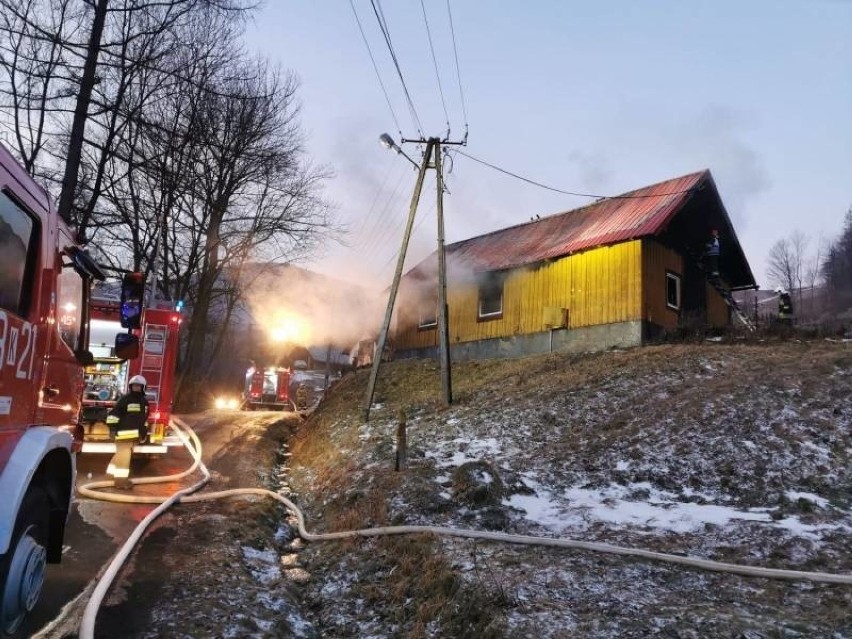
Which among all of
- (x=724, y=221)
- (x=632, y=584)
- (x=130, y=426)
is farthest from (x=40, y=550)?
(x=724, y=221)

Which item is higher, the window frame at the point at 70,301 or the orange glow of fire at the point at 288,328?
the orange glow of fire at the point at 288,328

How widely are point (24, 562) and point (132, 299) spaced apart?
2.15 metres

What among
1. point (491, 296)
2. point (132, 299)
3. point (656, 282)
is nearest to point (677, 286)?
point (656, 282)

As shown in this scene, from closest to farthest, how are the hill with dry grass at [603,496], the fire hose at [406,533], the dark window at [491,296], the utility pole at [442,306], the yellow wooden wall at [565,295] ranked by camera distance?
the hill with dry grass at [603,496]
the fire hose at [406,533]
the utility pole at [442,306]
the yellow wooden wall at [565,295]
the dark window at [491,296]

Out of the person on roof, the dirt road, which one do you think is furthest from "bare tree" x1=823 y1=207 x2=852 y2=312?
the dirt road

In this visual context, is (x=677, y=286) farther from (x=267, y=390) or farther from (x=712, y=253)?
(x=267, y=390)

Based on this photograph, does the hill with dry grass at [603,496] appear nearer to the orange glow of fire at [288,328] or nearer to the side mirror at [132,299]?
the side mirror at [132,299]

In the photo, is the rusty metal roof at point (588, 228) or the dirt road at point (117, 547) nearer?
the dirt road at point (117, 547)

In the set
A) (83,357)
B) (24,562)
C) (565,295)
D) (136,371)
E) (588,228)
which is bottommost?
(24,562)

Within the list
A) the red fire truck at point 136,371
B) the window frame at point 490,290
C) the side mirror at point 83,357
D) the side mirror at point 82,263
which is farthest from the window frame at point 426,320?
the side mirror at point 83,357

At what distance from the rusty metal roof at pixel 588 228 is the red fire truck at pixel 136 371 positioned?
10.1 m

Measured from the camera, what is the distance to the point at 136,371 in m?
11.3

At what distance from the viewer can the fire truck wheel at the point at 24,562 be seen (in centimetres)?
314

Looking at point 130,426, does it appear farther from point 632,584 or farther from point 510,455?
point 632,584
